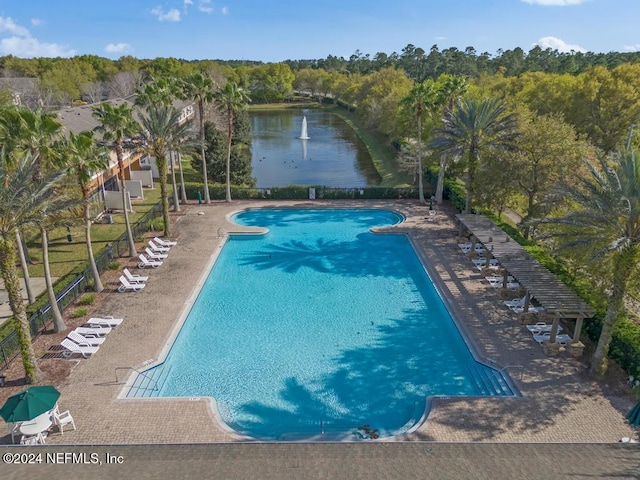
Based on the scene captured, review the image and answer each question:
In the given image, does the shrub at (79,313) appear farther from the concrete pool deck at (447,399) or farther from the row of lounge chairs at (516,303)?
the row of lounge chairs at (516,303)

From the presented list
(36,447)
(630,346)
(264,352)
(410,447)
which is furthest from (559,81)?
(36,447)

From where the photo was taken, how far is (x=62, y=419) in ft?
47.3

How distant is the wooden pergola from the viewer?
59.4 feet

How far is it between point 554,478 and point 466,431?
4.06 meters

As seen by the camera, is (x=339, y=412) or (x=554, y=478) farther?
(x=339, y=412)

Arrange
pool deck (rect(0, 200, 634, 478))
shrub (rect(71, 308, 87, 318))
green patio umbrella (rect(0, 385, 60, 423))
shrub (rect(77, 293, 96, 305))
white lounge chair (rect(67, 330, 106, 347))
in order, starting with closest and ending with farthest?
green patio umbrella (rect(0, 385, 60, 423)), pool deck (rect(0, 200, 634, 478)), white lounge chair (rect(67, 330, 106, 347)), shrub (rect(71, 308, 87, 318)), shrub (rect(77, 293, 96, 305))

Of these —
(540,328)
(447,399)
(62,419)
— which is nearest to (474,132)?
(540,328)

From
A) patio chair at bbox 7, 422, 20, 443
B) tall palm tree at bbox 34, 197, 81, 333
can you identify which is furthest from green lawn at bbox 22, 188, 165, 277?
patio chair at bbox 7, 422, 20, 443

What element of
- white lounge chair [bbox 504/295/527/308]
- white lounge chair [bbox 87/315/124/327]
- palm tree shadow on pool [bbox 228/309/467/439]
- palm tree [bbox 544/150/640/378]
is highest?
palm tree [bbox 544/150/640/378]

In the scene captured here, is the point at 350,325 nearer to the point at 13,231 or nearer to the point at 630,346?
the point at 630,346

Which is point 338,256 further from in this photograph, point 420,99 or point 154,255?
point 420,99

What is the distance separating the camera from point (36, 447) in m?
11.6

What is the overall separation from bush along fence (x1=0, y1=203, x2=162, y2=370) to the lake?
23.8 metres

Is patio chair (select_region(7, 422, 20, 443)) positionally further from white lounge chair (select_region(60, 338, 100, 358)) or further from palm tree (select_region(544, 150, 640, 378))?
palm tree (select_region(544, 150, 640, 378))
